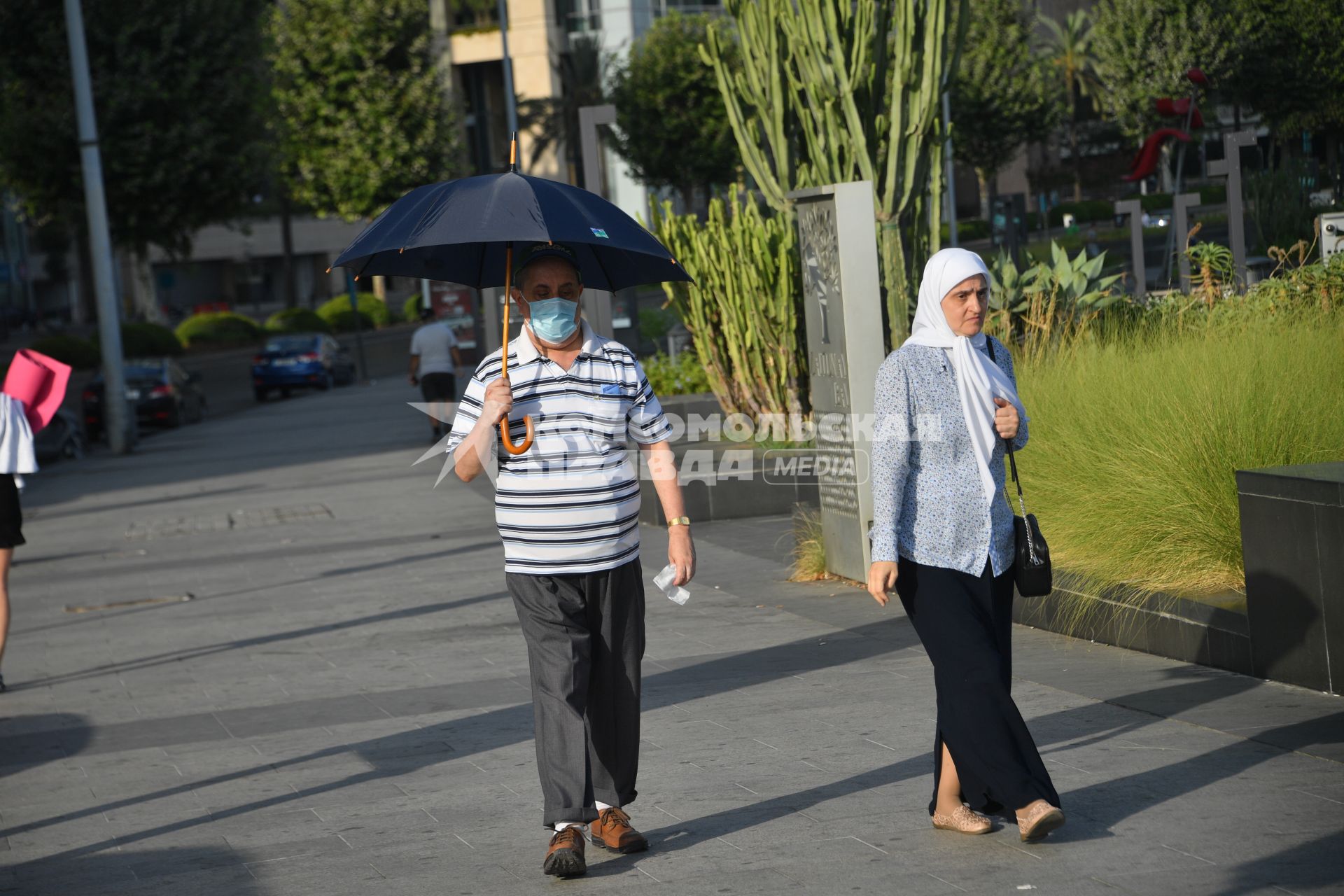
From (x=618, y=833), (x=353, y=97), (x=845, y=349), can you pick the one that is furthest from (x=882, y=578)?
(x=353, y=97)

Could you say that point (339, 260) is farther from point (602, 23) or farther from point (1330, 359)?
point (602, 23)

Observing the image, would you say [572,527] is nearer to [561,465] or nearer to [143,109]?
[561,465]

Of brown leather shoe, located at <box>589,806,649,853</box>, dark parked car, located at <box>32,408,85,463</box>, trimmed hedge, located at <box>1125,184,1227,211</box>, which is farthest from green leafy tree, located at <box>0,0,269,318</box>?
brown leather shoe, located at <box>589,806,649,853</box>

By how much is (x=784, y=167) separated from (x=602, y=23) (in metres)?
55.1

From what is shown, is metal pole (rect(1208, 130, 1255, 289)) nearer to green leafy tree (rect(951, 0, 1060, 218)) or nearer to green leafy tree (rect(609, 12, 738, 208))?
green leafy tree (rect(951, 0, 1060, 218))

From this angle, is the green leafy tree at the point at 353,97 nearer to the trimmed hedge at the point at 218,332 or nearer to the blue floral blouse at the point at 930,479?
the trimmed hedge at the point at 218,332

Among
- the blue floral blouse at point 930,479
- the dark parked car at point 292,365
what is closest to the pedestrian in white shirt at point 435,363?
the blue floral blouse at point 930,479

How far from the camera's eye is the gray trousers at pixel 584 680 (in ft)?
15.0

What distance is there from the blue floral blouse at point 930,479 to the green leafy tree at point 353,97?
37029 mm

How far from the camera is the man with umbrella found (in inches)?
180

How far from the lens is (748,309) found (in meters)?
12.9

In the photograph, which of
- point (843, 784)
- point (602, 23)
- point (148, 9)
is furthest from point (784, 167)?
point (602, 23)

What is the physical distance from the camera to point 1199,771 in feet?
16.9

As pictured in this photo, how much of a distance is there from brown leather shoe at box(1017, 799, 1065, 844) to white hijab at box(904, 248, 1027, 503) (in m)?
0.88
